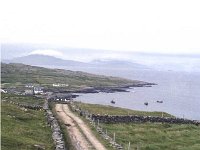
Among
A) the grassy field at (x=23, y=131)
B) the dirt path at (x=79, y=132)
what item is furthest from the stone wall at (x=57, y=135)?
the dirt path at (x=79, y=132)

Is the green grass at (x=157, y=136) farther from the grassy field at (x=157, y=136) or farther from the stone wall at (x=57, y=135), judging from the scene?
the stone wall at (x=57, y=135)

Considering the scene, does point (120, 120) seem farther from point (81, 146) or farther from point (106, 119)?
point (81, 146)

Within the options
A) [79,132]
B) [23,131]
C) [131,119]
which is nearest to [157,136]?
[79,132]

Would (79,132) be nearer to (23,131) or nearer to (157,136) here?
(23,131)

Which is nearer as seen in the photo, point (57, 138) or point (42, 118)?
point (57, 138)

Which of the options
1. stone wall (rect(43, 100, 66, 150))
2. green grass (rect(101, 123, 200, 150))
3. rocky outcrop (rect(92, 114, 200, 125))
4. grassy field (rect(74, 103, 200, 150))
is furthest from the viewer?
rocky outcrop (rect(92, 114, 200, 125))

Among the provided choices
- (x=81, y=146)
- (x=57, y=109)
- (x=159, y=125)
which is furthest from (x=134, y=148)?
(x=57, y=109)

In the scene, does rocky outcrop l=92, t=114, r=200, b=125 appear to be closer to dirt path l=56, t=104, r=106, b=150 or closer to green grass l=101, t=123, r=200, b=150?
green grass l=101, t=123, r=200, b=150

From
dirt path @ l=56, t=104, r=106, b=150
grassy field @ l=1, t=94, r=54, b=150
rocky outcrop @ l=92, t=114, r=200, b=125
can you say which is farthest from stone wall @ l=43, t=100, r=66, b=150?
rocky outcrop @ l=92, t=114, r=200, b=125
